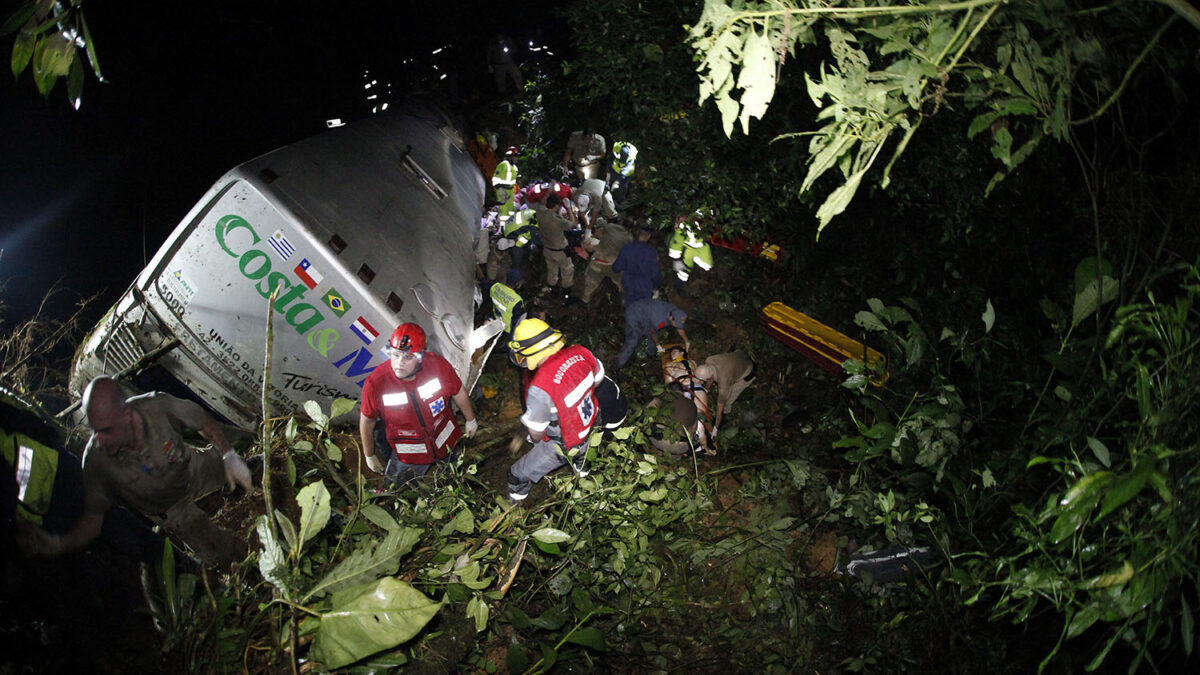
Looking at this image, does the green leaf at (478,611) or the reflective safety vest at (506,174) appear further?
the reflective safety vest at (506,174)

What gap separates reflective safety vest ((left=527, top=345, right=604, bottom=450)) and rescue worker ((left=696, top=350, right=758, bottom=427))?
1529 mm

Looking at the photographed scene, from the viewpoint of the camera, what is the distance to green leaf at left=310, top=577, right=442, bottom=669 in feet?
5.00

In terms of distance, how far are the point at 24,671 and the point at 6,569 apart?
26 centimetres

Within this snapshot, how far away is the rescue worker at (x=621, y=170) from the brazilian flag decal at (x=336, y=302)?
414 cm

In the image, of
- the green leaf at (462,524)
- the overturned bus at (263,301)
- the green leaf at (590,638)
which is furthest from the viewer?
the overturned bus at (263,301)

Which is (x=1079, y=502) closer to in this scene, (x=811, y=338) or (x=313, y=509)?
(x=313, y=509)

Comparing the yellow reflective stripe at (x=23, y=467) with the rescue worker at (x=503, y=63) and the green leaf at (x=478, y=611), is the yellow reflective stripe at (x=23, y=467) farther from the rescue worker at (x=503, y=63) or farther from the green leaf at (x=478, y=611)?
the rescue worker at (x=503, y=63)

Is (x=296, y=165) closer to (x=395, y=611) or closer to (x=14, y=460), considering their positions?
(x=14, y=460)

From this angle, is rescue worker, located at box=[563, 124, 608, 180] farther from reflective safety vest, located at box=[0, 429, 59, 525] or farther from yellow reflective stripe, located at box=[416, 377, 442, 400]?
reflective safety vest, located at box=[0, 429, 59, 525]

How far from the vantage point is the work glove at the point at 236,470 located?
408 centimetres

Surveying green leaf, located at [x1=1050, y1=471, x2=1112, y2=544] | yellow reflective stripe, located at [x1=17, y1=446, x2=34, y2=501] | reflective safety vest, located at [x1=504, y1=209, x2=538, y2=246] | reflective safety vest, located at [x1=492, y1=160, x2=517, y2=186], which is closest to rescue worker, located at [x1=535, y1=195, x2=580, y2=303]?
reflective safety vest, located at [x1=504, y1=209, x2=538, y2=246]

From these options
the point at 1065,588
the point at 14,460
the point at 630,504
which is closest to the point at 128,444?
the point at 14,460

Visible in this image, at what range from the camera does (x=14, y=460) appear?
1.66 metres

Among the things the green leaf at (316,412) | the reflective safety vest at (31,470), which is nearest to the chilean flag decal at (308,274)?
the green leaf at (316,412)
